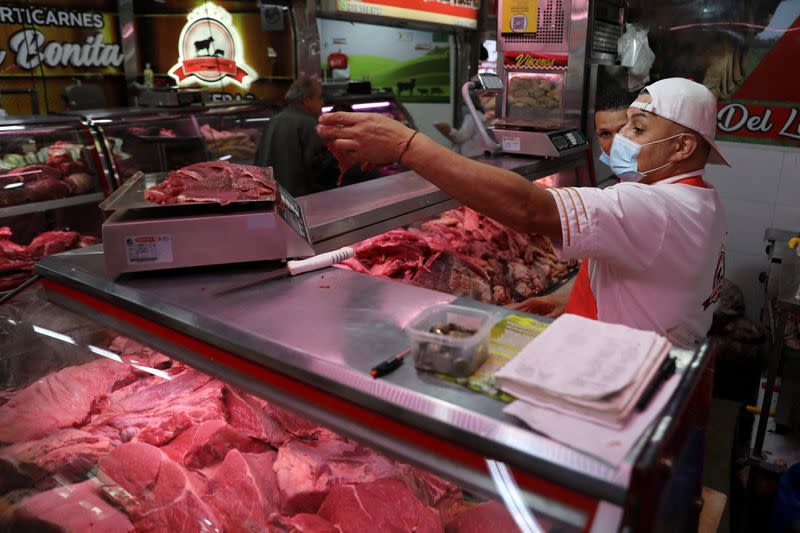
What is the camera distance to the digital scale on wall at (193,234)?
71.7 inches

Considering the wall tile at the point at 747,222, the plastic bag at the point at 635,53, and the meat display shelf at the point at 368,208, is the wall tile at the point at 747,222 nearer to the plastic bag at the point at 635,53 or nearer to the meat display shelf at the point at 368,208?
the plastic bag at the point at 635,53

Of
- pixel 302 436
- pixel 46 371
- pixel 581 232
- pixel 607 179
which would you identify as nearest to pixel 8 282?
pixel 46 371

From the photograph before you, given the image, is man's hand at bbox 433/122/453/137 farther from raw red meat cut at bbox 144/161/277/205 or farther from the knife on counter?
the knife on counter

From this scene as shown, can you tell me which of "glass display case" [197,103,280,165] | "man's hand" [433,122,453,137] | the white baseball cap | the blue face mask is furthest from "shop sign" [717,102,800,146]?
"glass display case" [197,103,280,165]

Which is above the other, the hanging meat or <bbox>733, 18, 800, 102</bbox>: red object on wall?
<bbox>733, 18, 800, 102</bbox>: red object on wall

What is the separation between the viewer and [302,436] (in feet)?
5.86

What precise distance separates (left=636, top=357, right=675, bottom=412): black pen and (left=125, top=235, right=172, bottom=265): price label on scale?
1376 millimetres

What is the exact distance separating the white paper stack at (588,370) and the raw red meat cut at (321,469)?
2.03 ft

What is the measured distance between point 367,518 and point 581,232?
39.5 inches

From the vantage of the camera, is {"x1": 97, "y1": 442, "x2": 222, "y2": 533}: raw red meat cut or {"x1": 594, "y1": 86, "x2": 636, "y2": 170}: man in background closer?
{"x1": 97, "y1": 442, "x2": 222, "y2": 533}: raw red meat cut

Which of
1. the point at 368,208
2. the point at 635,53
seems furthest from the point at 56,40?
the point at 368,208

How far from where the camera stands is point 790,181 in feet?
17.8

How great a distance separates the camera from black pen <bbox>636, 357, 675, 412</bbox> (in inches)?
42.6

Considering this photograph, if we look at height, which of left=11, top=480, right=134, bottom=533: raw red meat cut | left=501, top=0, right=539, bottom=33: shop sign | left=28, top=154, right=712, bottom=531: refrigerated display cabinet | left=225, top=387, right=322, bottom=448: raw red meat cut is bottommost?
left=11, top=480, right=134, bottom=533: raw red meat cut
